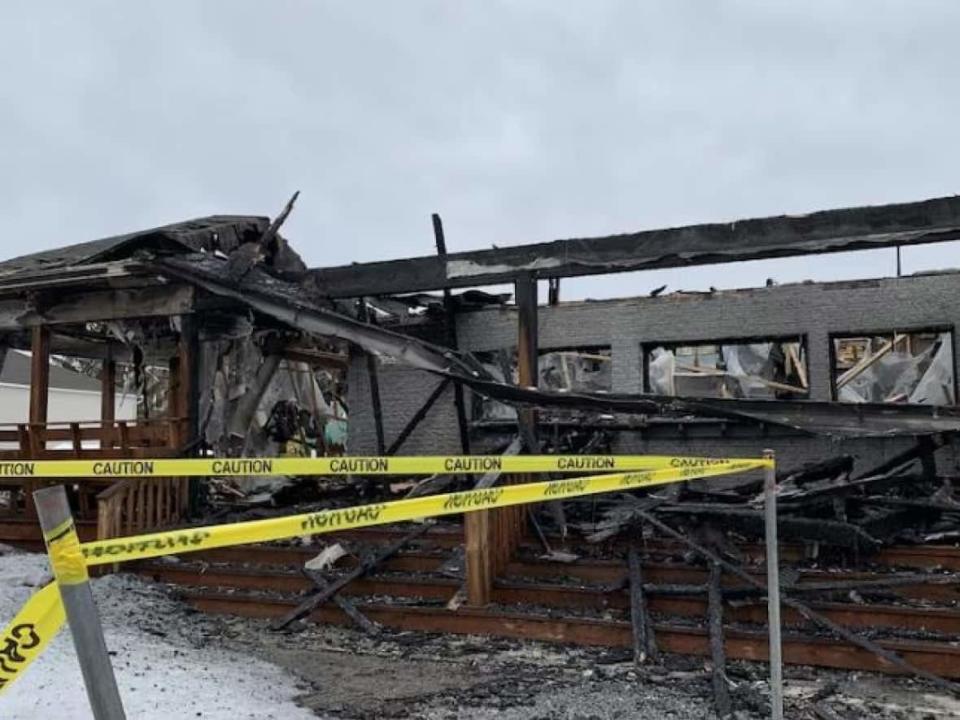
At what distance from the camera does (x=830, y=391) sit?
10859 mm

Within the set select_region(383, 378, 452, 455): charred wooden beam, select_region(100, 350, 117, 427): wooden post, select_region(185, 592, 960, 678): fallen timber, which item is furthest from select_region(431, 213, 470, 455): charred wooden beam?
select_region(100, 350, 117, 427): wooden post

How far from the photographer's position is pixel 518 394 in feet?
25.2

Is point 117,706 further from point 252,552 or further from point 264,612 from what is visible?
point 252,552

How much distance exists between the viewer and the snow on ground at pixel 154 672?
479 centimetres

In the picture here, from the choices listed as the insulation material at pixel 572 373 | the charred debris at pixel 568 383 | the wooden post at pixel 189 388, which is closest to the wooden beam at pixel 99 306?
the charred debris at pixel 568 383

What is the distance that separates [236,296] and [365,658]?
16.2 feet

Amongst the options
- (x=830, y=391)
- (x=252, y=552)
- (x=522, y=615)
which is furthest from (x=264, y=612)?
(x=830, y=391)

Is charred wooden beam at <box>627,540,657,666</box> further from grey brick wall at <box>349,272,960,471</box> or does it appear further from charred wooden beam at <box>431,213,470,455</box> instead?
grey brick wall at <box>349,272,960,471</box>

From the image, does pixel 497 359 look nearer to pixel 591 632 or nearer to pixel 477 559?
pixel 477 559

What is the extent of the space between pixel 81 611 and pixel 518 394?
554 centimetres

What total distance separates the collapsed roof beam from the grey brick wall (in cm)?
294

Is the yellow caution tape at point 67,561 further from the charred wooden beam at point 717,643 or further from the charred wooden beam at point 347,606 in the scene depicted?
the charred wooden beam at point 347,606

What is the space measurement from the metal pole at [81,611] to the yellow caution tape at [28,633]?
16 cm

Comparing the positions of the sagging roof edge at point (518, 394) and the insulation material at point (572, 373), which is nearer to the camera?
the sagging roof edge at point (518, 394)
